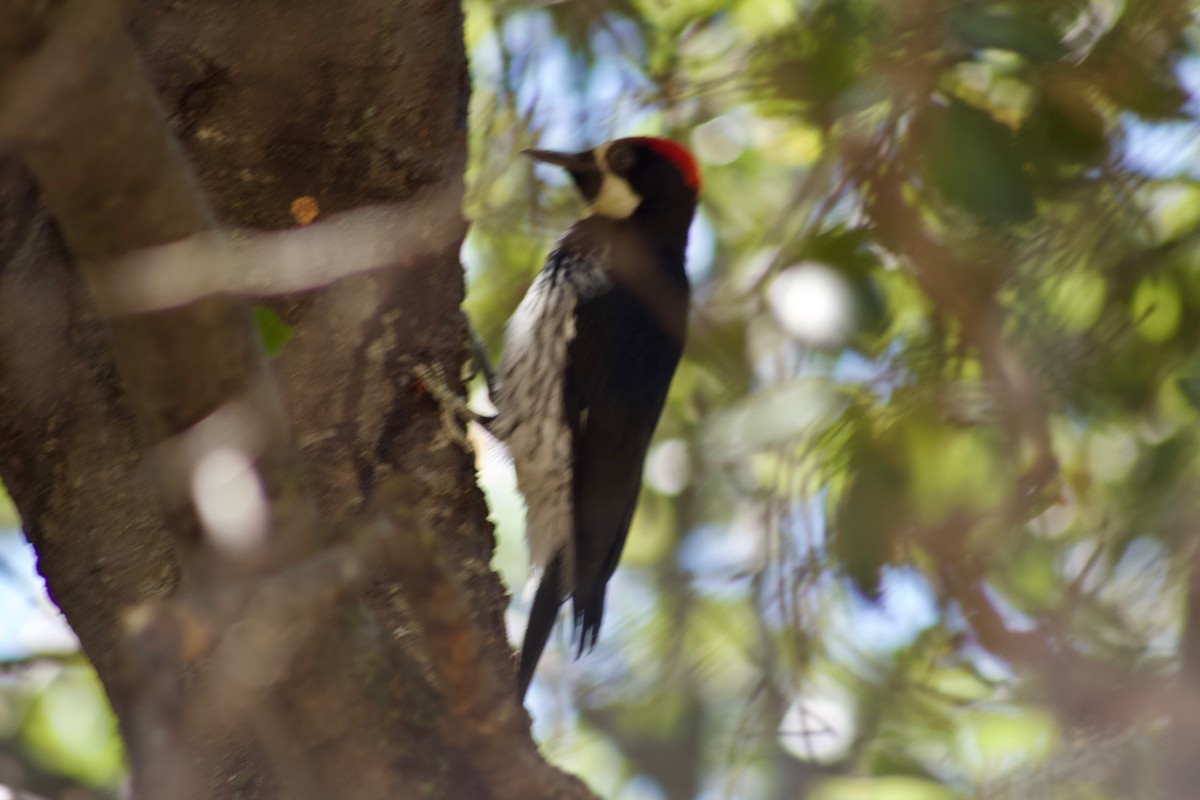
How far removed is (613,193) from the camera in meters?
3.81

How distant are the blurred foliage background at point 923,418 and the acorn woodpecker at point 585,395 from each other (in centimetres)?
21

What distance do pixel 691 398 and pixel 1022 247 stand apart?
1.28m

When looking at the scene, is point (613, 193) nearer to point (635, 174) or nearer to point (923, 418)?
point (635, 174)

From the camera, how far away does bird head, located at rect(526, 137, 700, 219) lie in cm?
371

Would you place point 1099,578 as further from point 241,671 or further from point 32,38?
point 32,38

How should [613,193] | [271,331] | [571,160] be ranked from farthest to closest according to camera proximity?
1. [613,193]
2. [571,160]
3. [271,331]

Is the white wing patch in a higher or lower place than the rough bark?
lower

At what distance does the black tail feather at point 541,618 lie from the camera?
296 centimetres

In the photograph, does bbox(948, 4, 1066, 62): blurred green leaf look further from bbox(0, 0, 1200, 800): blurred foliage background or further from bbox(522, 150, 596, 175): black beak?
bbox(522, 150, 596, 175): black beak

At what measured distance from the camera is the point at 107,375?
2.07m

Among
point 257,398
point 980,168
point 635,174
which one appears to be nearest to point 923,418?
point 980,168

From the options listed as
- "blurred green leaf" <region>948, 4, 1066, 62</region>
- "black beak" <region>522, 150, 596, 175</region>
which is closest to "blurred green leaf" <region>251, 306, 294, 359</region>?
"blurred green leaf" <region>948, 4, 1066, 62</region>

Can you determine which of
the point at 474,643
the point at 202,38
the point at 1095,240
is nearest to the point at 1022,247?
the point at 1095,240

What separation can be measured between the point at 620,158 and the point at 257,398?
8.32ft
